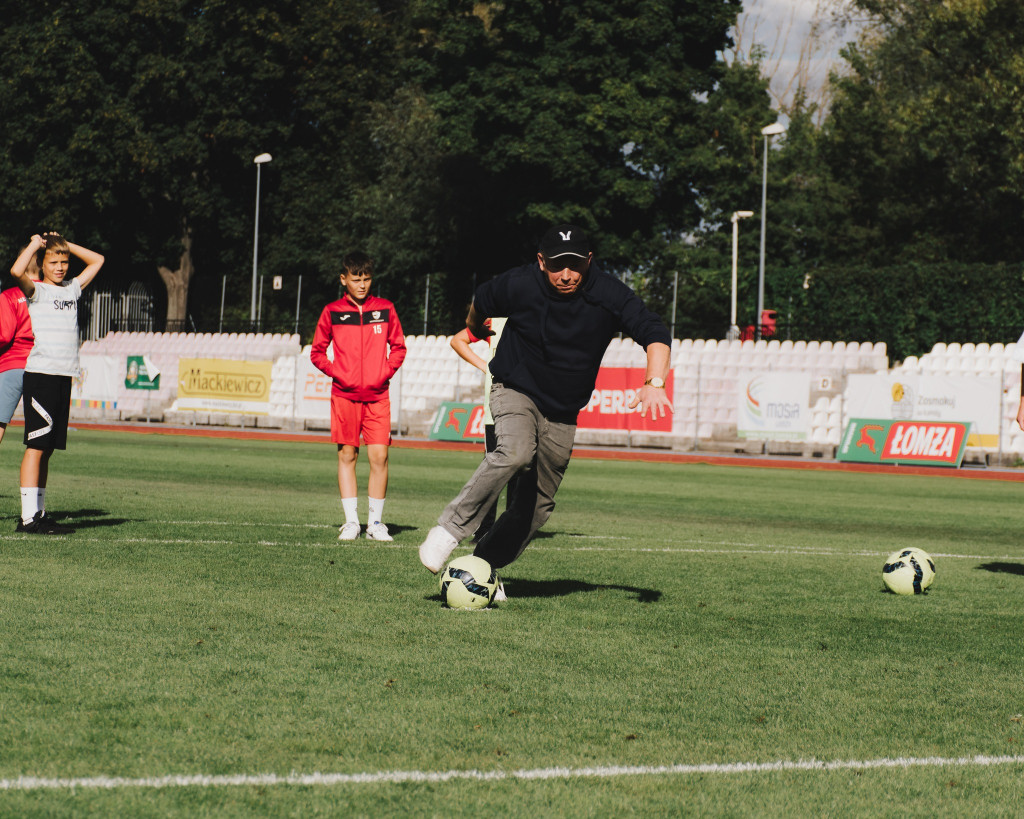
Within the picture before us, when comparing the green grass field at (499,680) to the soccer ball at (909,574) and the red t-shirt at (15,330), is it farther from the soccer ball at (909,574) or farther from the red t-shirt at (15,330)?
the red t-shirt at (15,330)

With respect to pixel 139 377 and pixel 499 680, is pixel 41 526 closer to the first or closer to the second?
pixel 499 680

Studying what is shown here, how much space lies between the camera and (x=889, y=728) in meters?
4.55

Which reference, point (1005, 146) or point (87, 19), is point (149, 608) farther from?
point (87, 19)

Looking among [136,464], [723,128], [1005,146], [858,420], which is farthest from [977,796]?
[723,128]

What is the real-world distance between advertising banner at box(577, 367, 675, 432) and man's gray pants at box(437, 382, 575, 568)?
21613 millimetres

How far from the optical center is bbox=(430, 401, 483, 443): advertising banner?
29234mm

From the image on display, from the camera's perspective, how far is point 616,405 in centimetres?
2902

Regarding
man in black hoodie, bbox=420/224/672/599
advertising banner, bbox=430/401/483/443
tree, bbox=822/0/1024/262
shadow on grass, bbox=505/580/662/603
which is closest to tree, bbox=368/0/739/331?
tree, bbox=822/0/1024/262

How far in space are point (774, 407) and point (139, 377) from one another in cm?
1819

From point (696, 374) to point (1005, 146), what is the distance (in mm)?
19392

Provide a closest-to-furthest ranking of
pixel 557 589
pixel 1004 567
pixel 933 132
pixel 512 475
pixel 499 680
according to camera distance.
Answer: pixel 499 680 → pixel 512 475 → pixel 557 589 → pixel 1004 567 → pixel 933 132

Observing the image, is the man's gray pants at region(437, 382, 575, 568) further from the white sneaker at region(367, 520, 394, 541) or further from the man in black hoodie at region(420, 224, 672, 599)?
the white sneaker at region(367, 520, 394, 541)

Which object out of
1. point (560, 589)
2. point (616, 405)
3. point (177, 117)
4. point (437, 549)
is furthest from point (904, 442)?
point (177, 117)

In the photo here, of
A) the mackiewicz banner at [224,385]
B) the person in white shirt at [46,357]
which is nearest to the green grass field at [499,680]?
the person in white shirt at [46,357]
